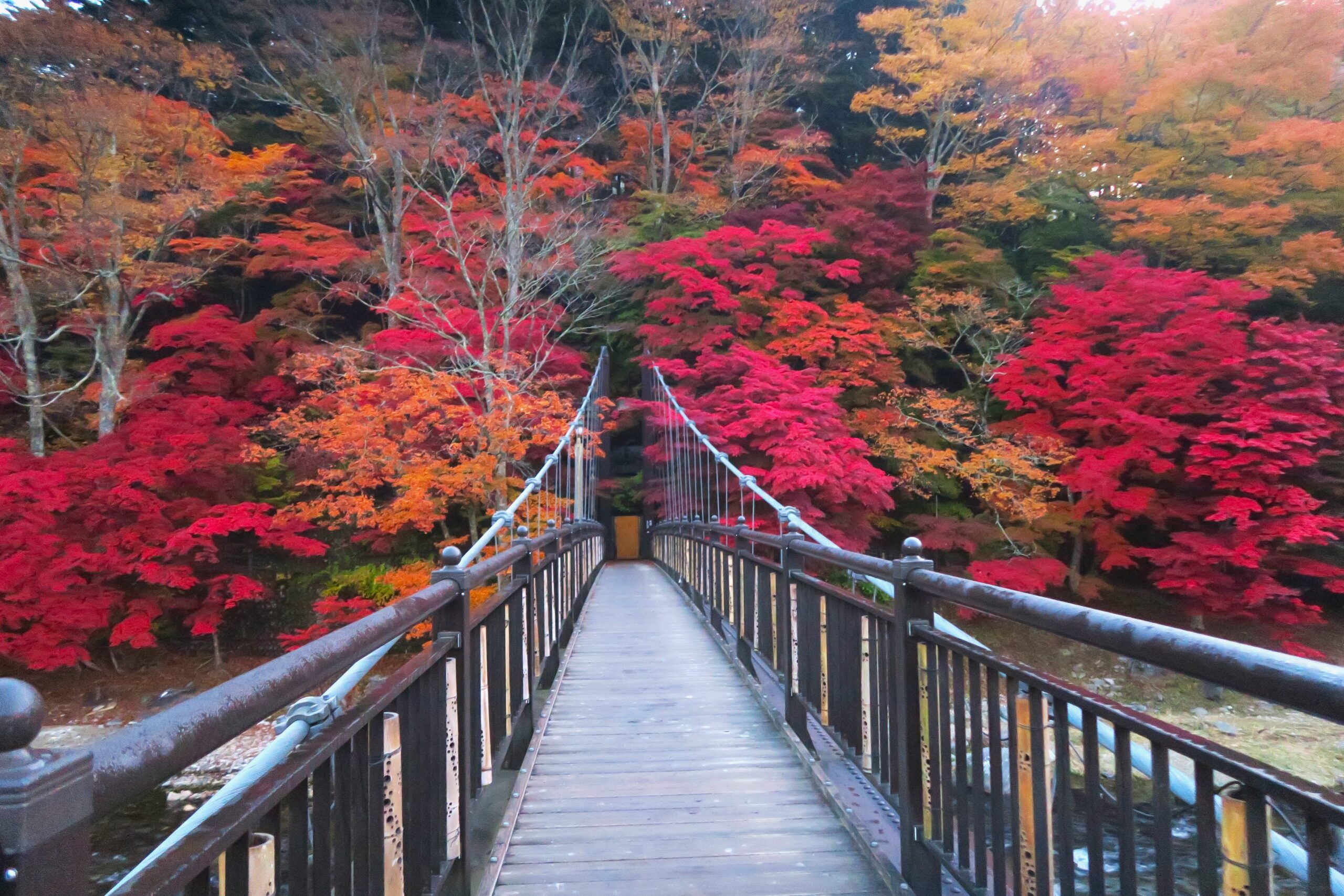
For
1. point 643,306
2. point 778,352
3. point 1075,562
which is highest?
point 643,306

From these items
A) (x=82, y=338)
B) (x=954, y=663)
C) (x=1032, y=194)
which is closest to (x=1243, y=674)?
(x=954, y=663)

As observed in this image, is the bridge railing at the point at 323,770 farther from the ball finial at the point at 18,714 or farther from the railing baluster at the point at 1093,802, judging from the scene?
the railing baluster at the point at 1093,802

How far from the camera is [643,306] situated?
15.3m

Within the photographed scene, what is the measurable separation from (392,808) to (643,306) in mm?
14284

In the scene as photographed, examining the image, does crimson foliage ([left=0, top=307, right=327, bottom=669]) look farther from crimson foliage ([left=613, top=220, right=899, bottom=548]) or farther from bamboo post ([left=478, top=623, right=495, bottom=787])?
bamboo post ([left=478, top=623, right=495, bottom=787])

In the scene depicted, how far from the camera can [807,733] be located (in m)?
2.91

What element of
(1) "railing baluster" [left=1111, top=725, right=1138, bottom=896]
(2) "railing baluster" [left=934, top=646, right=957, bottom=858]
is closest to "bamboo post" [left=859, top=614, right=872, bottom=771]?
(2) "railing baluster" [left=934, top=646, right=957, bottom=858]

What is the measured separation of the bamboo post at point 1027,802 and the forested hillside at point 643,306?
271 inches

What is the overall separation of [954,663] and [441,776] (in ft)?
3.64

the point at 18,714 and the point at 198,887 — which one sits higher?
the point at 18,714

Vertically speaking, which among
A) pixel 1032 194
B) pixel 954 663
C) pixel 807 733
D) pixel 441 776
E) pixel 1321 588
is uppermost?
pixel 1032 194

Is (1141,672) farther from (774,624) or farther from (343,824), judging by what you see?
(343,824)

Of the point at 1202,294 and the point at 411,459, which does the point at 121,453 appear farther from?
the point at 1202,294

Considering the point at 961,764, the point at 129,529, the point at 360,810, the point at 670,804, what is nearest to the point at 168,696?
the point at 129,529
